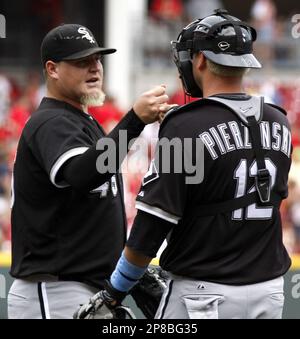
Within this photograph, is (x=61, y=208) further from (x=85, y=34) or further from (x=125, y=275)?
(x=85, y=34)

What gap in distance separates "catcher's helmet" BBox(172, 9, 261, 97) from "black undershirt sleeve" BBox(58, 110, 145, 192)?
0.31 meters

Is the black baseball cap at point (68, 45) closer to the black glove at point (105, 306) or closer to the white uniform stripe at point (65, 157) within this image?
the white uniform stripe at point (65, 157)

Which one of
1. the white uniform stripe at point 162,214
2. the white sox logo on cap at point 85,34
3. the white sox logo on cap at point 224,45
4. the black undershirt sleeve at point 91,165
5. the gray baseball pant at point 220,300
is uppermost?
the white sox logo on cap at point 224,45

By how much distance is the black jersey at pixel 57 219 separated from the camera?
13.7 ft

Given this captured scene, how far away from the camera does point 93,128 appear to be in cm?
436

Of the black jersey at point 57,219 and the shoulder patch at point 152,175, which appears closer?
the shoulder patch at point 152,175

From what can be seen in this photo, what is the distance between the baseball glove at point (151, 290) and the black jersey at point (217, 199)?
0.45m

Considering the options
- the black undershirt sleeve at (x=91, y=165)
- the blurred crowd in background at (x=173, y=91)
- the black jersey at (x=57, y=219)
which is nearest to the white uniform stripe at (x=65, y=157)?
the black undershirt sleeve at (x=91, y=165)

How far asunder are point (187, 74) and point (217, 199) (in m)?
0.57

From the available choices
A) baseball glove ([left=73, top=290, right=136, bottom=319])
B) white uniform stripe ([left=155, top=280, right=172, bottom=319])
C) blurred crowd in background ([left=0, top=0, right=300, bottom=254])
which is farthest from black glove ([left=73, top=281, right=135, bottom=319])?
blurred crowd in background ([left=0, top=0, right=300, bottom=254])

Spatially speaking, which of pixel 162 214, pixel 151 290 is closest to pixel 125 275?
pixel 162 214

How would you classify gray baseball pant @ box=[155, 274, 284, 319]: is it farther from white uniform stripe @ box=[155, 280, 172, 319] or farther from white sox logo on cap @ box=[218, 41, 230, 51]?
white sox logo on cap @ box=[218, 41, 230, 51]
